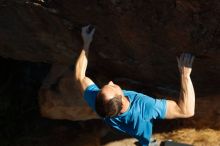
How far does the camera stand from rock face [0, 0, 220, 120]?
174 inches

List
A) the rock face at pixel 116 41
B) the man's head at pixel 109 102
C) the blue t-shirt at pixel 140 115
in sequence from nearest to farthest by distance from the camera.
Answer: the man's head at pixel 109 102 < the rock face at pixel 116 41 < the blue t-shirt at pixel 140 115

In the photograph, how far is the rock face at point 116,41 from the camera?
4.41 meters

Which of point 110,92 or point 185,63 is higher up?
point 185,63

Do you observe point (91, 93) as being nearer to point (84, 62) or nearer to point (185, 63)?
point (84, 62)

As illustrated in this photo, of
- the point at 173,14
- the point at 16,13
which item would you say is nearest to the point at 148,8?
the point at 173,14

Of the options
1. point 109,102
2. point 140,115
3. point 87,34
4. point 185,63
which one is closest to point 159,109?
point 140,115

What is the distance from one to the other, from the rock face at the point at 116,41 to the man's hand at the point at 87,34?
53 mm

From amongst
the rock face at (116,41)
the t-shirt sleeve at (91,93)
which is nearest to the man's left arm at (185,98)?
the rock face at (116,41)

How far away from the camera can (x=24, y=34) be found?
5340mm

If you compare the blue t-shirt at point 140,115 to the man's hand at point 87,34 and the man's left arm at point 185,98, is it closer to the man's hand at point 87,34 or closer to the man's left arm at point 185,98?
the man's left arm at point 185,98

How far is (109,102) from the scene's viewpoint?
4133 mm

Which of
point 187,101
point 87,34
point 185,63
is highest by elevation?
point 87,34

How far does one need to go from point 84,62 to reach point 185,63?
39.6 inches

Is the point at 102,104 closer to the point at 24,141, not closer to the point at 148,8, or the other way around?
the point at 148,8
